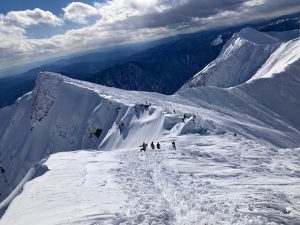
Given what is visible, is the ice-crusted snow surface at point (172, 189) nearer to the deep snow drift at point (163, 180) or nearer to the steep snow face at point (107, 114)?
the deep snow drift at point (163, 180)

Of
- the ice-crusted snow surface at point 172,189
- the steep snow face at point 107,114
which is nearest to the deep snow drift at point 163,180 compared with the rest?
the ice-crusted snow surface at point 172,189

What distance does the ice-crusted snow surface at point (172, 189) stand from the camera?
24.7 meters

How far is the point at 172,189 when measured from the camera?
104ft

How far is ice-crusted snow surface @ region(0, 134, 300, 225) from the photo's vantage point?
2469cm

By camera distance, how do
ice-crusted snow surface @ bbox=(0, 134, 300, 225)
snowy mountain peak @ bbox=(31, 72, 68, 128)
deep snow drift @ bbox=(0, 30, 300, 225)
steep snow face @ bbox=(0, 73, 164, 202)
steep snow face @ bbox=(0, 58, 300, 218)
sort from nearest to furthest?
ice-crusted snow surface @ bbox=(0, 134, 300, 225) → deep snow drift @ bbox=(0, 30, 300, 225) → steep snow face @ bbox=(0, 58, 300, 218) → steep snow face @ bbox=(0, 73, 164, 202) → snowy mountain peak @ bbox=(31, 72, 68, 128)

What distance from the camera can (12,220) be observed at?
32562 millimetres

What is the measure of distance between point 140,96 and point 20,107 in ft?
271

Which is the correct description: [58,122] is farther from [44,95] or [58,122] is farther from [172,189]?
[172,189]

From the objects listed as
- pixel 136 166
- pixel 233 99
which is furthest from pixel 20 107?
pixel 136 166

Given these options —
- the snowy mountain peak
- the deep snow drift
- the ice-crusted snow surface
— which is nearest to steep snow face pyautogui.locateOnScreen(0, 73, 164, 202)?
the snowy mountain peak

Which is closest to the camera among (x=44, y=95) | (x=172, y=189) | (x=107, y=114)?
(x=172, y=189)

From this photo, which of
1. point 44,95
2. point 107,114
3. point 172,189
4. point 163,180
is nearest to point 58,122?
point 44,95

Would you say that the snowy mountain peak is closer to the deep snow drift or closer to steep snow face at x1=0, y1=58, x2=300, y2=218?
steep snow face at x1=0, y1=58, x2=300, y2=218

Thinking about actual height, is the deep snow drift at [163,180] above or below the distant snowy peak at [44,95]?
above
